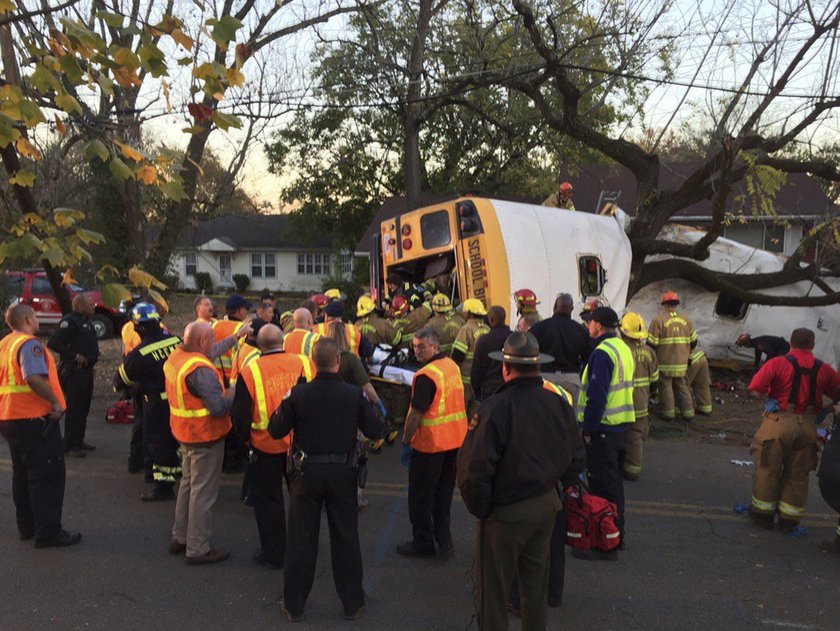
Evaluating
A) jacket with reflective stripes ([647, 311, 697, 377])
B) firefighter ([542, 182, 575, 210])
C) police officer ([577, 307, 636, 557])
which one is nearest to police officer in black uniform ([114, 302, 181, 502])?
police officer ([577, 307, 636, 557])

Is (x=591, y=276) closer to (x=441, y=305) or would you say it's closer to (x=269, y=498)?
(x=441, y=305)

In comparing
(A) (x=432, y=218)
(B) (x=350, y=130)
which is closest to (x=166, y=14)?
(A) (x=432, y=218)

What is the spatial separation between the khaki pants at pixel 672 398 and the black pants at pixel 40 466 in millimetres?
7674

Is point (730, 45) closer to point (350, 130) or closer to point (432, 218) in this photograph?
point (432, 218)

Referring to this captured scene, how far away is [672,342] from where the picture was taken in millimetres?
9781

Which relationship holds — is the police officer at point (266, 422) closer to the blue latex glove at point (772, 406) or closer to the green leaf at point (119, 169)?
the green leaf at point (119, 169)

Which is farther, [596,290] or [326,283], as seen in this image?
[326,283]

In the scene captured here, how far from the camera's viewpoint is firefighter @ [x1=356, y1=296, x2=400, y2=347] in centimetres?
876

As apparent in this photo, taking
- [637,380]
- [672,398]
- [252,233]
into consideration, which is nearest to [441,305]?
[637,380]

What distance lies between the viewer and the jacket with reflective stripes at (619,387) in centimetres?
555

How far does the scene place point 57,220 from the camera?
3.56 m

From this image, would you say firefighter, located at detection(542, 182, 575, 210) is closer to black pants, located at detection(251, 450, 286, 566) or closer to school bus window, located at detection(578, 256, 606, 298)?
school bus window, located at detection(578, 256, 606, 298)

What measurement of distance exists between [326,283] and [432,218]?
59.3 ft

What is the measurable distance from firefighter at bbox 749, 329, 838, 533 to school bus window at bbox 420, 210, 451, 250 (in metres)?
5.29
